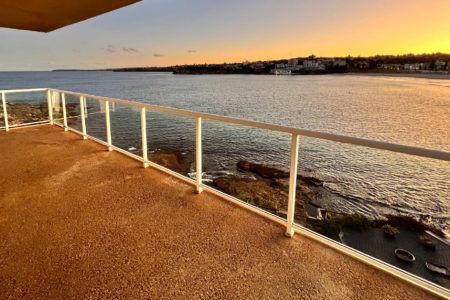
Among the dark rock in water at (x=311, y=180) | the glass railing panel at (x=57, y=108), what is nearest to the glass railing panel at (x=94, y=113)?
the glass railing panel at (x=57, y=108)

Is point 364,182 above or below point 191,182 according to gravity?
below

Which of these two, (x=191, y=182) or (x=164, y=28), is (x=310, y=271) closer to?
(x=191, y=182)

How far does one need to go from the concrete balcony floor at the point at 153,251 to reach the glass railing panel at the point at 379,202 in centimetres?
453

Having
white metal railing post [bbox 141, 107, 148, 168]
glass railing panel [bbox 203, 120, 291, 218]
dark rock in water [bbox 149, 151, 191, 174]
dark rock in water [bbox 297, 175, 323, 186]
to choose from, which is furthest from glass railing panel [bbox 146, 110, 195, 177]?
white metal railing post [bbox 141, 107, 148, 168]

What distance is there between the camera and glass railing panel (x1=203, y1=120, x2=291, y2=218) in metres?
7.40

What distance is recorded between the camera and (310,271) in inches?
74.0

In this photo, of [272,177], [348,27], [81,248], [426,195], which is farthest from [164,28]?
[81,248]

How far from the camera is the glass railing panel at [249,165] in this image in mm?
7399

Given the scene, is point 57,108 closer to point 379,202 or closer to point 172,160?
point 172,160

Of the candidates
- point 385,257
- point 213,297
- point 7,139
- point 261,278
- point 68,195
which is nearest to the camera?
point 213,297

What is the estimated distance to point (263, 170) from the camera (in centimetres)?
995

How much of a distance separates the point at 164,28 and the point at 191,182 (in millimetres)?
40082

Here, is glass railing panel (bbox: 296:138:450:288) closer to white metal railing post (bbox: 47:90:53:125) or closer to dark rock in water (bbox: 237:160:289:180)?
dark rock in water (bbox: 237:160:289:180)

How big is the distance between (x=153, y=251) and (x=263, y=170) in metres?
8.09
